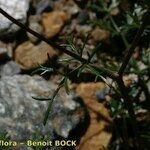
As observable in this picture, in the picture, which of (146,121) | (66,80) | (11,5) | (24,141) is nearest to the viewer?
(66,80)

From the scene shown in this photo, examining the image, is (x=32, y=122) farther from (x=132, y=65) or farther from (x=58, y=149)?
(x=132, y=65)

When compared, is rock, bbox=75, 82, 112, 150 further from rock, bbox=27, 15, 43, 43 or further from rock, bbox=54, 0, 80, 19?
rock, bbox=54, 0, 80, 19

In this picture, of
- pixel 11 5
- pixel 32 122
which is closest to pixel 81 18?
pixel 11 5

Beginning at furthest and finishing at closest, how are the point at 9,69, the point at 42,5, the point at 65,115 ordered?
the point at 42,5 → the point at 9,69 → the point at 65,115

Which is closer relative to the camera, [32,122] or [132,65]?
[32,122]

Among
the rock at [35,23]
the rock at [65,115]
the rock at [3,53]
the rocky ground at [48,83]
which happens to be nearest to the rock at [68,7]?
the rocky ground at [48,83]

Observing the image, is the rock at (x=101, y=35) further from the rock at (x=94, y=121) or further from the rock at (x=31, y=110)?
the rock at (x=31, y=110)

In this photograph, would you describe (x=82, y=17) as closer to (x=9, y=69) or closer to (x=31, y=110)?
(x=9, y=69)

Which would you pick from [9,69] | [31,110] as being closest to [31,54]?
[9,69]
